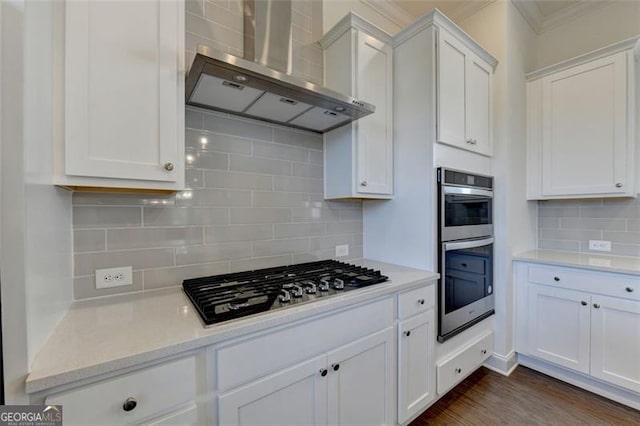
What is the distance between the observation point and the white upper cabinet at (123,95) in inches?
38.1

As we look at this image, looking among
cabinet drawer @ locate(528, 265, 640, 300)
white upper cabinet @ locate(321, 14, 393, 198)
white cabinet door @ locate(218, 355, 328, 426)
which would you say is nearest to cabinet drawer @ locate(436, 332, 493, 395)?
cabinet drawer @ locate(528, 265, 640, 300)

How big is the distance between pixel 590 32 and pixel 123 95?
359cm

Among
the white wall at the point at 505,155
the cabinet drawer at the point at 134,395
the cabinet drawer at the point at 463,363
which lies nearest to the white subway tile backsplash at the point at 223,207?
the cabinet drawer at the point at 134,395

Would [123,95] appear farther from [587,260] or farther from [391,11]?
[587,260]

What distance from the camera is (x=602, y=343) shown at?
191 centimetres

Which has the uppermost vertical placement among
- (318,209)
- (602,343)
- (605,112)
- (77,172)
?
(605,112)

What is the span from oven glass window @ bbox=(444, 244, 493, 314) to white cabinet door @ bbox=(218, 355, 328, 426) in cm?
105

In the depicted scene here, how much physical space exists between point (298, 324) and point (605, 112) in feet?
9.18

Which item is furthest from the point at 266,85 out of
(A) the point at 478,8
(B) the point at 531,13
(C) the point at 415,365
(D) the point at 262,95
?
(B) the point at 531,13

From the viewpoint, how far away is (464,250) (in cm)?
194

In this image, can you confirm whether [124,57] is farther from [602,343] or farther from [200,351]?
[602,343]

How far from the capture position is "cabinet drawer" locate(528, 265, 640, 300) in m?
1.80

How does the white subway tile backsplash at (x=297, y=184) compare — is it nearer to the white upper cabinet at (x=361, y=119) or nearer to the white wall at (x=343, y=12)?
the white upper cabinet at (x=361, y=119)

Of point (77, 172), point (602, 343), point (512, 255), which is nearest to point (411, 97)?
point (512, 255)
